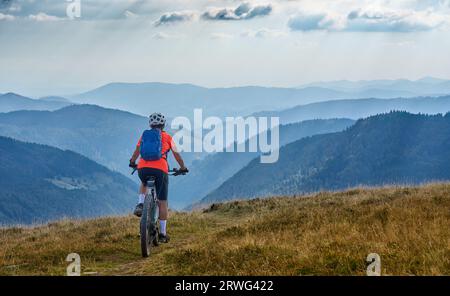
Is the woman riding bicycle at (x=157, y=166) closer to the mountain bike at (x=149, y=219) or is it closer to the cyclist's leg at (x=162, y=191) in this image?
the cyclist's leg at (x=162, y=191)

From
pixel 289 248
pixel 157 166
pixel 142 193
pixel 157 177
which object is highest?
pixel 157 166

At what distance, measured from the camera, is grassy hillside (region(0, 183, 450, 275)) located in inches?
328

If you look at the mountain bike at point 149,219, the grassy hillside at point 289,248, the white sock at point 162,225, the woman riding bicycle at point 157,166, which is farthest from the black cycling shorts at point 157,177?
the grassy hillside at point 289,248

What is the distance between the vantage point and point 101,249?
12.8 metres

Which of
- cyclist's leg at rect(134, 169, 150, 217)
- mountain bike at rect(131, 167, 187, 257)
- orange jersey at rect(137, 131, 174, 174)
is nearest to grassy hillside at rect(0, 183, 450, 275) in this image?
mountain bike at rect(131, 167, 187, 257)

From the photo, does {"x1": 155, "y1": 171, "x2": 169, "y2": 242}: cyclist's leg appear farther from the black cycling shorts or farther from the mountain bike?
the mountain bike

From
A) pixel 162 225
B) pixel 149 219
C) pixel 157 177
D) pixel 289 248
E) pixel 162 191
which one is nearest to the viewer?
pixel 289 248

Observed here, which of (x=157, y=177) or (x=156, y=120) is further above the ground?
(x=156, y=120)

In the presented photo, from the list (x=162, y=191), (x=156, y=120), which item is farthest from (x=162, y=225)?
(x=156, y=120)

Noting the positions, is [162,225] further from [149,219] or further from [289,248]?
[289,248]

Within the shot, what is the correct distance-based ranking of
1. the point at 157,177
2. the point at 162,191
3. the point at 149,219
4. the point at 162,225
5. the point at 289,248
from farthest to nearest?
the point at 162,225
the point at 162,191
the point at 157,177
the point at 149,219
the point at 289,248

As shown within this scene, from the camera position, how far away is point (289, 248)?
32.2ft
